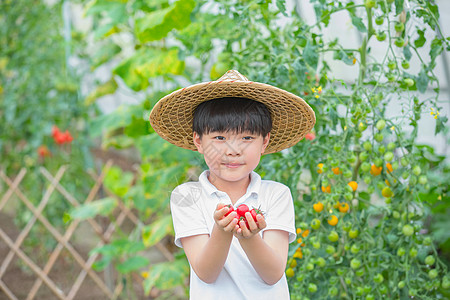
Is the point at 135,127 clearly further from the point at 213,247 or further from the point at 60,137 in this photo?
the point at 213,247

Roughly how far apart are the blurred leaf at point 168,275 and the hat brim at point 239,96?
1.14 meters

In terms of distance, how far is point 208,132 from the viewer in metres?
1.12

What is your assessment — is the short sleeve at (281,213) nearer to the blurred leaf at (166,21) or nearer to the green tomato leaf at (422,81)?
the green tomato leaf at (422,81)

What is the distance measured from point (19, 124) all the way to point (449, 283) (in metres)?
3.05

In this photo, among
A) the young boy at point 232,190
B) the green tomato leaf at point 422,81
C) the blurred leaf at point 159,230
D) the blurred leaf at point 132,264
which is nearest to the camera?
the young boy at point 232,190

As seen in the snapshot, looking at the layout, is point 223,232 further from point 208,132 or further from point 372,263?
point 372,263

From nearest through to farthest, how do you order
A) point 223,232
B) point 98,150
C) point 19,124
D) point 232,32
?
point 223,232 < point 232,32 < point 19,124 < point 98,150

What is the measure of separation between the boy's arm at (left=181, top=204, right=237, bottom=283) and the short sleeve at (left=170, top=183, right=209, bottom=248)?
2 centimetres

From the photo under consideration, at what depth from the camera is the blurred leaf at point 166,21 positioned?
1892 mm

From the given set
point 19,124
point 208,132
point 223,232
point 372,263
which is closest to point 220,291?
point 223,232

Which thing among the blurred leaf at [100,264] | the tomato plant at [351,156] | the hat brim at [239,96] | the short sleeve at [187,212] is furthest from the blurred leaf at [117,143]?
the short sleeve at [187,212]

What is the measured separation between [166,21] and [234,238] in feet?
3.47

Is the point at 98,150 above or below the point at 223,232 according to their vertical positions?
below

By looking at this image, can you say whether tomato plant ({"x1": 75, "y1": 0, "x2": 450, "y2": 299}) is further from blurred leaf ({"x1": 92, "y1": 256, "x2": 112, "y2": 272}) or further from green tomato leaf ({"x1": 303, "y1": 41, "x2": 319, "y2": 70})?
blurred leaf ({"x1": 92, "y1": 256, "x2": 112, "y2": 272})
